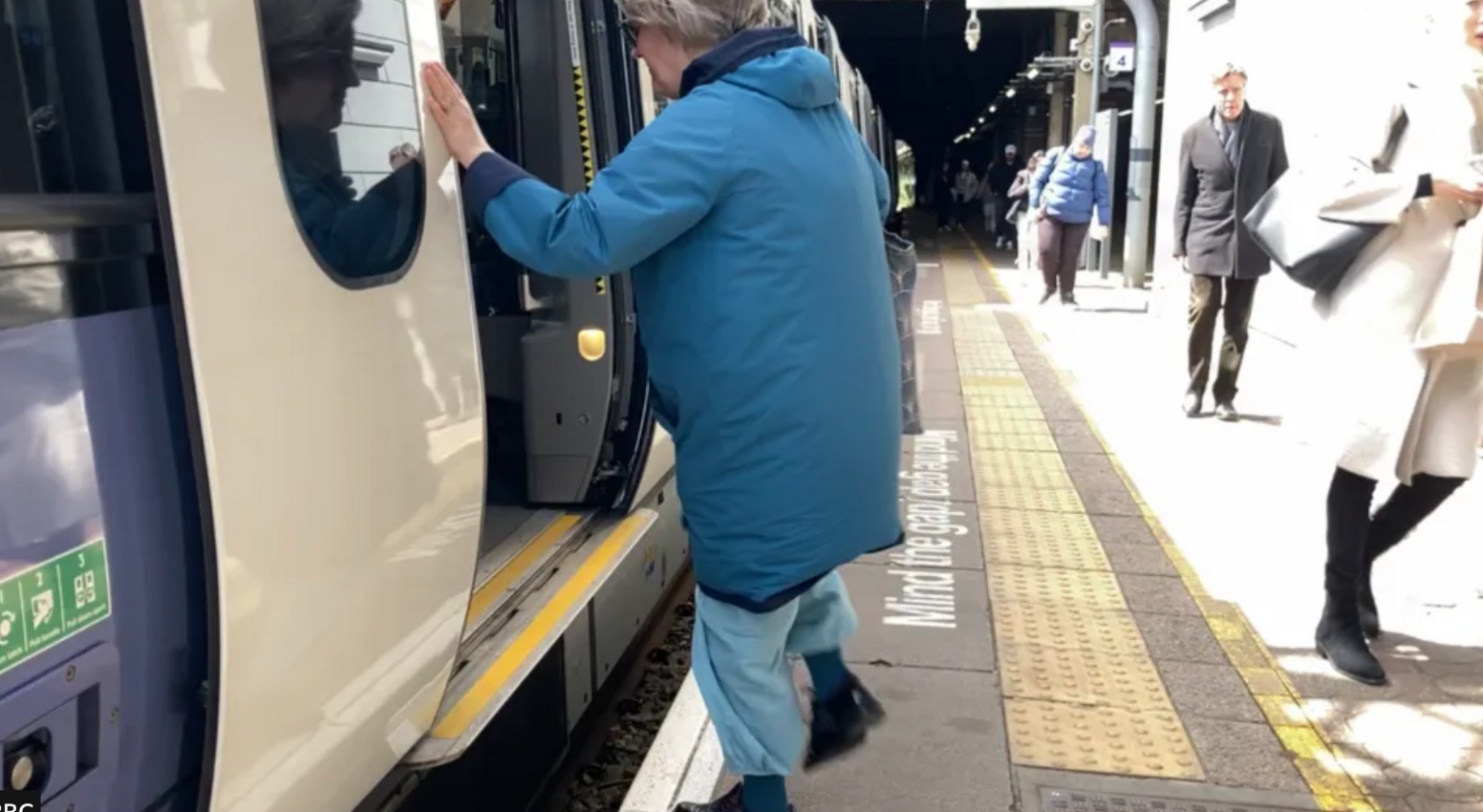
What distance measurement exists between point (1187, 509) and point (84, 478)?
16.2 feet

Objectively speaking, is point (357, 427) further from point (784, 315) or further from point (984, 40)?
point (984, 40)

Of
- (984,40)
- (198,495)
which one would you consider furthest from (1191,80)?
(984,40)

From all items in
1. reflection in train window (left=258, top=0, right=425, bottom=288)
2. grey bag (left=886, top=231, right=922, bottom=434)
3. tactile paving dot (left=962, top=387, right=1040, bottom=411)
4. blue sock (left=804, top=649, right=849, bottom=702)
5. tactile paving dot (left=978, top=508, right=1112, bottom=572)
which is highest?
reflection in train window (left=258, top=0, right=425, bottom=288)

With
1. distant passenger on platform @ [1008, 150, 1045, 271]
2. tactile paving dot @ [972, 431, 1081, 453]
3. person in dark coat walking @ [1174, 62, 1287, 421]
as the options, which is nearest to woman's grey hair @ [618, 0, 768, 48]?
tactile paving dot @ [972, 431, 1081, 453]

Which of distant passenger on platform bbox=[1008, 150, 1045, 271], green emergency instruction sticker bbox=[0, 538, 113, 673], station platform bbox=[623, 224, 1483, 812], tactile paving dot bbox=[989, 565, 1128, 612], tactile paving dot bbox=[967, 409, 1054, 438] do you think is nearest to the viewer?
green emergency instruction sticker bbox=[0, 538, 113, 673]

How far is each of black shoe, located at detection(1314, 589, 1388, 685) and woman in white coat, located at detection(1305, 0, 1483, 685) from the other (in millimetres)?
185

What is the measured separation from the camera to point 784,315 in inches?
89.3

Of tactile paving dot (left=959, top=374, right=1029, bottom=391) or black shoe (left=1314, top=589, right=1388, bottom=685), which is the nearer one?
black shoe (left=1314, top=589, right=1388, bottom=685)

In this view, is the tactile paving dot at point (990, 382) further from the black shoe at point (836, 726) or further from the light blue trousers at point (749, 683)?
the light blue trousers at point (749, 683)

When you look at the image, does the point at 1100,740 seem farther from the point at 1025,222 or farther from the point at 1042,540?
the point at 1025,222

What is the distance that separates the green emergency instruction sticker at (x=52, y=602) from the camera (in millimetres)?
1341

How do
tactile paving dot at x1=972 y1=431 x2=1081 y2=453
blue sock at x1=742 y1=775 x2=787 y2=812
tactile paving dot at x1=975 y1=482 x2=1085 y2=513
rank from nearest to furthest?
blue sock at x1=742 y1=775 x2=787 y2=812 → tactile paving dot at x1=975 y1=482 x2=1085 y2=513 → tactile paving dot at x1=972 y1=431 x2=1081 y2=453

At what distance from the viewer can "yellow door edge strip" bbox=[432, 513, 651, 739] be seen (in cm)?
243

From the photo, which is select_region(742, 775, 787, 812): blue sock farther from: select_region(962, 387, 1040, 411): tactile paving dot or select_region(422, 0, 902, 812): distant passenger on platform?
select_region(962, 387, 1040, 411): tactile paving dot
